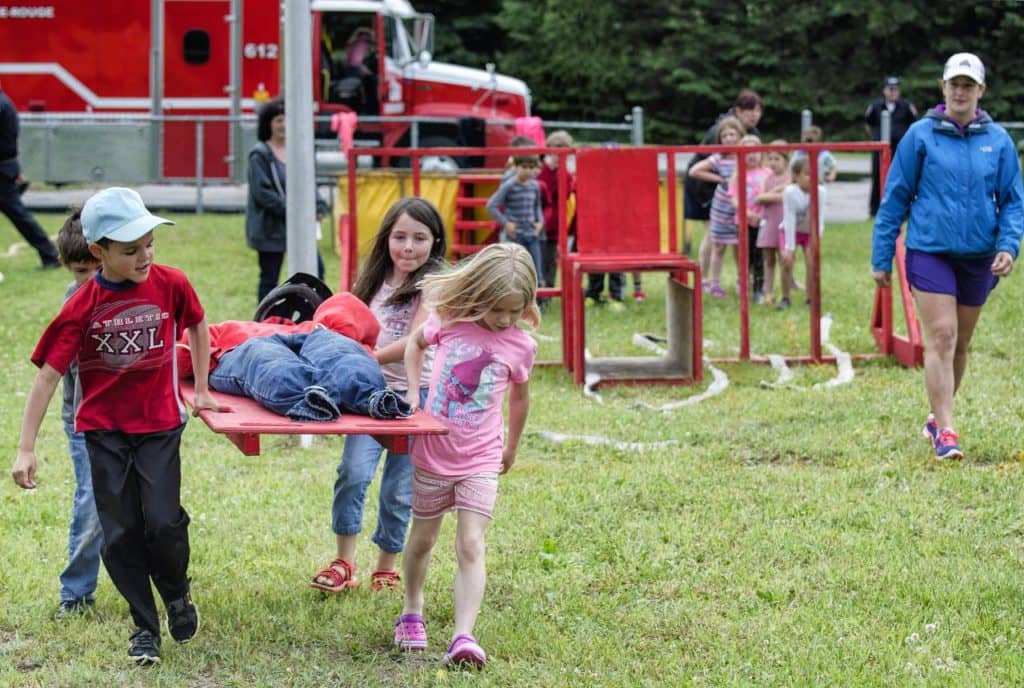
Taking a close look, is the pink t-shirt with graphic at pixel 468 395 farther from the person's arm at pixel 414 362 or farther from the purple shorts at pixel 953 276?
the purple shorts at pixel 953 276

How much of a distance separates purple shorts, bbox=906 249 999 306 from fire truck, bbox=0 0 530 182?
13.8m

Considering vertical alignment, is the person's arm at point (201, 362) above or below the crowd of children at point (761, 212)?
below

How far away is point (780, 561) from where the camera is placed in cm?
580

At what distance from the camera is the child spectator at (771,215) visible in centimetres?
1252

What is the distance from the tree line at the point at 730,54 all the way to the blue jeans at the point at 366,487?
33378mm

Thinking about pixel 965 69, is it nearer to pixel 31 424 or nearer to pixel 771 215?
pixel 31 424

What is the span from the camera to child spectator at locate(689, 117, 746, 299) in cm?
1278

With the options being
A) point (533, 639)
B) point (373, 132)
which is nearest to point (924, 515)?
point (533, 639)

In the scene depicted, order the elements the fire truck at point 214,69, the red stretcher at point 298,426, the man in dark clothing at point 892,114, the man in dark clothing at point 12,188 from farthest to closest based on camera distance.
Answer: the fire truck at point 214,69
the man in dark clothing at point 892,114
the man in dark clothing at point 12,188
the red stretcher at point 298,426

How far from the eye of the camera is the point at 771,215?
Answer: 12.7 metres

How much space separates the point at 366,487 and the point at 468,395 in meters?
0.95

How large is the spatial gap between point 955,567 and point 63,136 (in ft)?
54.3

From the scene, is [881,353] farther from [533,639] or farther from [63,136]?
[63,136]

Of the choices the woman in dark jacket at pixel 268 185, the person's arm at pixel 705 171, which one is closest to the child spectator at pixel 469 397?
the woman in dark jacket at pixel 268 185
